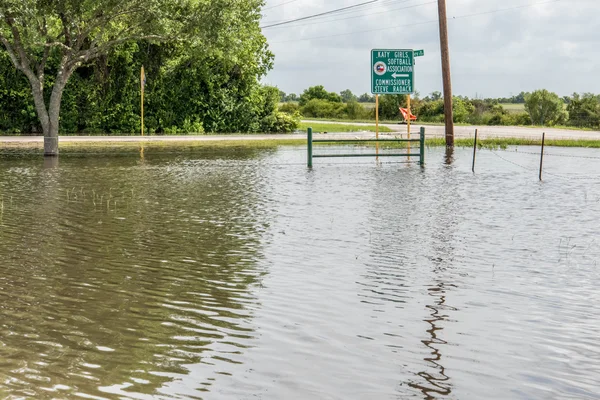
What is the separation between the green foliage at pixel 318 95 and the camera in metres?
82.9

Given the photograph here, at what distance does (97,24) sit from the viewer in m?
31.3

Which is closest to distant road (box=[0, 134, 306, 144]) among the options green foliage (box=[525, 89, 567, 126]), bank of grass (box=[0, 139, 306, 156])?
bank of grass (box=[0, 139, 306, 156])

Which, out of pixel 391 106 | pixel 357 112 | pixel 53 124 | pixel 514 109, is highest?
pixel 391 106

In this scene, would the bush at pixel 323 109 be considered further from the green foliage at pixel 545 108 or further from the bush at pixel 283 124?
the bush at pixel 283 124

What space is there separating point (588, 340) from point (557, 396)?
1513 mm

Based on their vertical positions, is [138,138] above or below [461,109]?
below

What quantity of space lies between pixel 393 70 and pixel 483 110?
133 feet

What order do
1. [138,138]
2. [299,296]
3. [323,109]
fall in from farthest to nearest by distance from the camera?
1. [323,109]
2. [138,138]
3. [299,296]

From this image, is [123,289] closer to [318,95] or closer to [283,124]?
[283,124]

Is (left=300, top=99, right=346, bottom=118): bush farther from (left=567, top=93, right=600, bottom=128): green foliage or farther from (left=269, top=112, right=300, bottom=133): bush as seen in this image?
(left=269, top=112, right=300, bottom=133): bush

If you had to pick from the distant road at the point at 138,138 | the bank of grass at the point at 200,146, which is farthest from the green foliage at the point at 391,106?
the bank of grass at the point at 200,146

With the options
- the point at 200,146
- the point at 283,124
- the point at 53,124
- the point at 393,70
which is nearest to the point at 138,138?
the point at 200,146

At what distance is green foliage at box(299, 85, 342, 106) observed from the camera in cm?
8288

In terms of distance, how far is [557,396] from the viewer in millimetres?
5965
